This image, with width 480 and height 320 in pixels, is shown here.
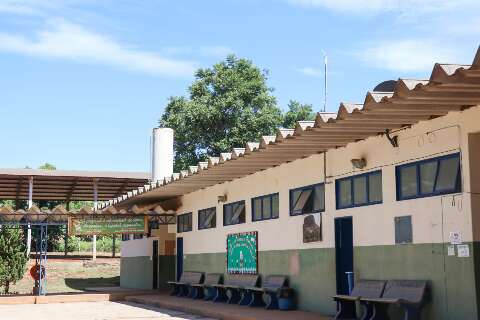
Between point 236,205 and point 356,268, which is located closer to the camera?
point 356,268

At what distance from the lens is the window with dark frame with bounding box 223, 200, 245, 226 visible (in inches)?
776

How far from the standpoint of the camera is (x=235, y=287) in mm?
18719

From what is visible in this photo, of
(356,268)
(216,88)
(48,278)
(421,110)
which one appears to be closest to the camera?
(421,110)

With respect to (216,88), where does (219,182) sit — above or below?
below

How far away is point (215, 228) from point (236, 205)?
1.77m

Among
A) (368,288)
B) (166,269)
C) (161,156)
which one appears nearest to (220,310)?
(368,288)

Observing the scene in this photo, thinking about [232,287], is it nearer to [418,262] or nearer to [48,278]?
[418,262]

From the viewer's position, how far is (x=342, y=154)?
14594mm

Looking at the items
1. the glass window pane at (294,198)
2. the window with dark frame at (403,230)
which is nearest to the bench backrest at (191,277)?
the glass window pane at (294,198)

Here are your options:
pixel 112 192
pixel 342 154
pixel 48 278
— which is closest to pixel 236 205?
pixel 342 154

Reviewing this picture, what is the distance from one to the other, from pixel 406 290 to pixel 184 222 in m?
13.8

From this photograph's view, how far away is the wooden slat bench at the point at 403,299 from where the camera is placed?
37.9 ft

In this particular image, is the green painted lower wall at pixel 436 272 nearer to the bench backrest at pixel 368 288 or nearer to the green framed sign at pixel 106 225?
the bench backrest at pixel 368 288

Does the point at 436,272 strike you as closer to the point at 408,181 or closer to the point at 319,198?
the point at 408,181
